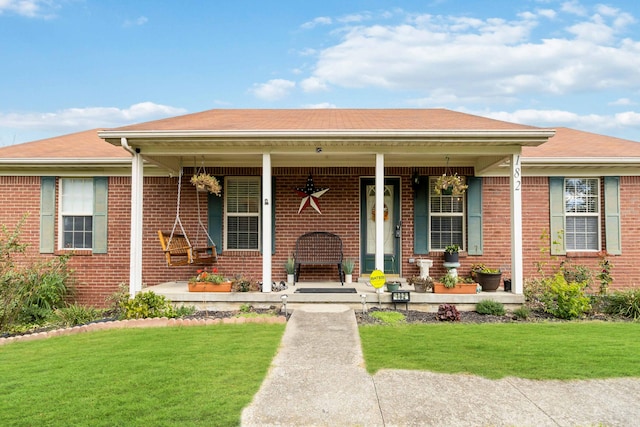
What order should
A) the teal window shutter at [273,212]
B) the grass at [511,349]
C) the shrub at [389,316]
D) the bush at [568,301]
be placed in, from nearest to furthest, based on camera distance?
the grass at [511,349] → the shrub at [389,316] → the bush at [568,301] → the teal window shutter at [273,212]

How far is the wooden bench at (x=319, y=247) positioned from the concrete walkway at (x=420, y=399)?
13.2ft

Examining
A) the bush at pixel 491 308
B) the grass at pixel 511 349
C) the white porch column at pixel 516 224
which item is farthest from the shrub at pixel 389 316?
the white porch column at pixel 516 224

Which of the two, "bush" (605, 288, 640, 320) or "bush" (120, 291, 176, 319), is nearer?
"bush" (120, 291, 176, 319)

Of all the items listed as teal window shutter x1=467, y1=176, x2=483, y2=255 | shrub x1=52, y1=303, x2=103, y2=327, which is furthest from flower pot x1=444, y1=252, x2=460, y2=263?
shrub x1=52, y1=303, x2=103, y2=327

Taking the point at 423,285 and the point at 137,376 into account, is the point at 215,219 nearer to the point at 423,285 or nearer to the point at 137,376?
the point at 423,285

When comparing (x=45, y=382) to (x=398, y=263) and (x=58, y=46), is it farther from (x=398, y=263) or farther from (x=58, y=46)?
(x=58, y=46)

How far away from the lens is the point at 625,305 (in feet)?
23.3

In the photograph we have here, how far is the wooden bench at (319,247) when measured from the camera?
A: 863 cm

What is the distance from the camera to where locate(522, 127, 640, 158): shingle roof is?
837 cm

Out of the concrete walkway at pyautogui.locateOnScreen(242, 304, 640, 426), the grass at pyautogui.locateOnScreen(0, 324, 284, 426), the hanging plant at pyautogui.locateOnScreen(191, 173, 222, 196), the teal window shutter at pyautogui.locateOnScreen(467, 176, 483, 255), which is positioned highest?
Result: the hanging plant at pyautogui.locateOnScreen(191, 173, 222, 196)

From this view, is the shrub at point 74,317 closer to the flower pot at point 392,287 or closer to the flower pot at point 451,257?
the flower pot at point 392,287

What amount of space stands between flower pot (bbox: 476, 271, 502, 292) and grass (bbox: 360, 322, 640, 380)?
1352 mm

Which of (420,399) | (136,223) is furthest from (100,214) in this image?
(420,399)

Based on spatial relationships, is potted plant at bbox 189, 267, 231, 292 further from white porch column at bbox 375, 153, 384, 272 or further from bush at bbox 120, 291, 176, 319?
white porch column at bbox 375, 153, 384, 272
